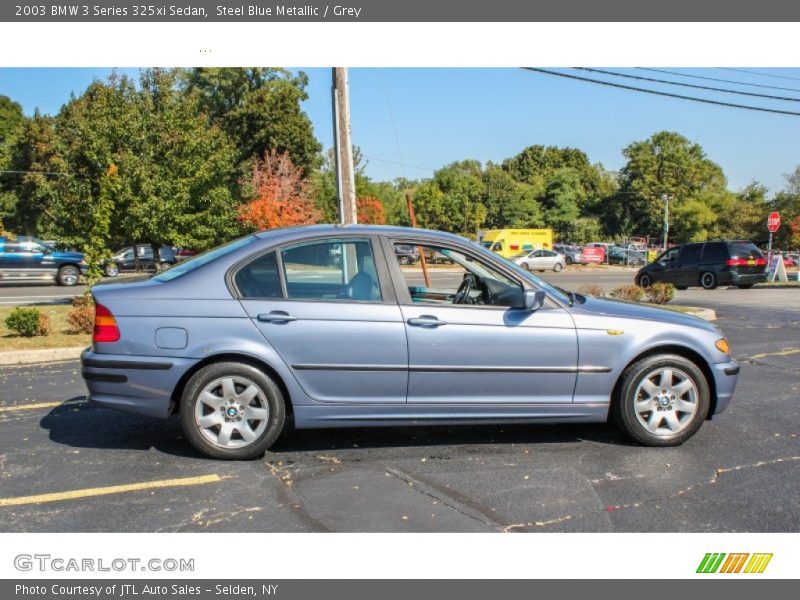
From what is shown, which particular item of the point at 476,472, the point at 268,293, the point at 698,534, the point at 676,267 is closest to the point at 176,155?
the point at 268,293

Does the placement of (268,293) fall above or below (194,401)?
above

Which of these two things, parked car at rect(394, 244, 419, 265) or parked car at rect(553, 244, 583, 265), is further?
parked car at rect(553, 244, 583, 265)

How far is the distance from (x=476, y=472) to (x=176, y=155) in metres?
13.9

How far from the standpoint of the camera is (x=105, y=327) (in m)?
4.49

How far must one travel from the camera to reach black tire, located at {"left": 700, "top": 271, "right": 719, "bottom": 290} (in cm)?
2225

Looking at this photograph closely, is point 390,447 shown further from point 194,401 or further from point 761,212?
point 761,212

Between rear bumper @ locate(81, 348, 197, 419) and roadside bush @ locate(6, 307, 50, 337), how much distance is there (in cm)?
578

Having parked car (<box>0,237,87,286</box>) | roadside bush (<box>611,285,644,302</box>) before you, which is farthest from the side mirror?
parked car (<box>0,237,87,286</box>)

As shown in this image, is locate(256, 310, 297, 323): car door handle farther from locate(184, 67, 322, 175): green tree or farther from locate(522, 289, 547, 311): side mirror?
locate(184, 67, 322, 175): green tree

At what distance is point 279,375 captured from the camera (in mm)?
4492

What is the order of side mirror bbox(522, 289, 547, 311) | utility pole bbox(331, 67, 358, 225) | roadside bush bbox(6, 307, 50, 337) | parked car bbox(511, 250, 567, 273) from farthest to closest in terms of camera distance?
parked car bbox(511, 250, 567, 273)
utility pole bbox(331, 67, 358, 225)
roadside bush bbox(6, 307, 50, 337)
side mirror bbox(522, 289, 547, 311)

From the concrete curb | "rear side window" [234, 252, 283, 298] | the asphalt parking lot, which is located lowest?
the asphalt parking lot

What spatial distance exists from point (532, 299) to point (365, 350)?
1199 mm

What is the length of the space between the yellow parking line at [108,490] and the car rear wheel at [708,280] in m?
21.6
